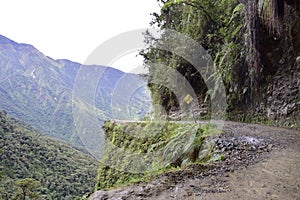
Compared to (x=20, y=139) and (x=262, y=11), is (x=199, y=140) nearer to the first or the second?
(x=262, y=11)

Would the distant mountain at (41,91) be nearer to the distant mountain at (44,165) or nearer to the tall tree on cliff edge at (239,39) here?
the tall tree on cliff edge at (239,39)

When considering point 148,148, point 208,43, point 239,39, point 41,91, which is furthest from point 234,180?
point 41,91

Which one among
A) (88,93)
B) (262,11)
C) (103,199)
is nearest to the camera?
(103,199)

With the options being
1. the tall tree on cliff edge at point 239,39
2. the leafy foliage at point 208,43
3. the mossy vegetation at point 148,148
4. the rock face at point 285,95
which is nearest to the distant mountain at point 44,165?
the leafy foliage at point 208,43

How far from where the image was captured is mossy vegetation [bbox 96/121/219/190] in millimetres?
4156

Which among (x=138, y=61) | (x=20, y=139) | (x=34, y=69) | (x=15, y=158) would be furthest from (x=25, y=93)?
(x=138, y=61)

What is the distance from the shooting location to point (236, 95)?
8648 millimetres

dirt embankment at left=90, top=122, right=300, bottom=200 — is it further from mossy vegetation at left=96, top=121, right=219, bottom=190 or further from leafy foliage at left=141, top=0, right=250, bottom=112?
leafy foliage at left=141, top=0, right=250, bottom=112

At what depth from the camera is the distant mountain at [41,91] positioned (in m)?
A: 52.1

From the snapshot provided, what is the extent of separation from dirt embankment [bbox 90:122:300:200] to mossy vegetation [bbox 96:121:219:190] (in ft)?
1.41

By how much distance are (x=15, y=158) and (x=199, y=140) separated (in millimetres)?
30141

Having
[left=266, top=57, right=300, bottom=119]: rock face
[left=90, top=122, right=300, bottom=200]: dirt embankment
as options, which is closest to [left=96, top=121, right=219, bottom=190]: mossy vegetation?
[left=90, top=122, right=300, bottom=200]: dirt embankment

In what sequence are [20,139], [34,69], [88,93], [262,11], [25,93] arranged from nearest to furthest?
[262,11] < [88,93] < [20,139] < [25,93] < [34,69]

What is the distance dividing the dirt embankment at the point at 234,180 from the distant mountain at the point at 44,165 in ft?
76.1
